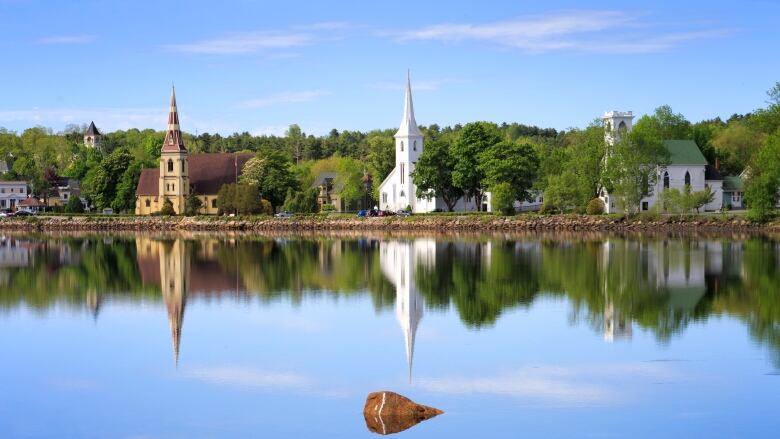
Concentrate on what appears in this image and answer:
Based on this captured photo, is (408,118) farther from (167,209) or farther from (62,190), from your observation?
(62,190)

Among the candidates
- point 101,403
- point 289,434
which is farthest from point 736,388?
point 101,403

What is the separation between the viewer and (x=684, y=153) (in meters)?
84.6

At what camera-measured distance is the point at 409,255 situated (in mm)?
48188

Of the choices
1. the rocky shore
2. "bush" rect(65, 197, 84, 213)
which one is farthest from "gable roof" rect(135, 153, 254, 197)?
the rocky shore

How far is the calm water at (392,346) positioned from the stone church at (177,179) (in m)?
54.8

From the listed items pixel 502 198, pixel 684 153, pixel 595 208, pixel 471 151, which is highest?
pixel 471 151

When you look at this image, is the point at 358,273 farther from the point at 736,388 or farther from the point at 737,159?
the point at 737,159

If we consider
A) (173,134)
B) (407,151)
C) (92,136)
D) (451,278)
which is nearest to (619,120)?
(407,151)

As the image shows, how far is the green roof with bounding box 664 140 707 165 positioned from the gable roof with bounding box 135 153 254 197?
39784mm

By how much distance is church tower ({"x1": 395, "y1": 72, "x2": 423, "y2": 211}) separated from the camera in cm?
9131

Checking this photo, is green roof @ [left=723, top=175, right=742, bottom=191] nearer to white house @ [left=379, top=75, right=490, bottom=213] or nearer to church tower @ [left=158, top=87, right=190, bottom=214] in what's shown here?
white house @ [left=379, top=75, right=490, bottom=213]

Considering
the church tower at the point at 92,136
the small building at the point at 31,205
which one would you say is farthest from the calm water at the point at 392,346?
the church tower at the point at 92,136

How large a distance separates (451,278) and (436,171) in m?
48.5

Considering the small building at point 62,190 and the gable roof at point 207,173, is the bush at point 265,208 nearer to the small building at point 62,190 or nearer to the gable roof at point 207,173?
the gable roof at point 207,173
